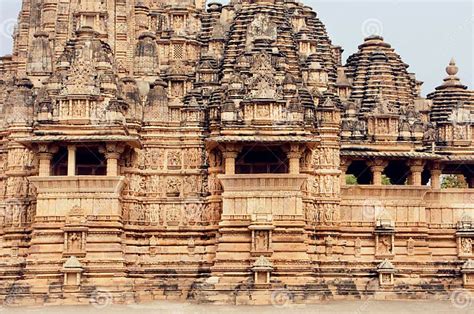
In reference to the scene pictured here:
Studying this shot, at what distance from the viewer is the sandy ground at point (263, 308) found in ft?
95.0

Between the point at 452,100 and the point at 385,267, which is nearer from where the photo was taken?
→ the point at 385,267

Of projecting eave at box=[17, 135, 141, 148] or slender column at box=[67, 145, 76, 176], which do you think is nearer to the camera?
projecting eave at box=[17, 135, 141, 148]

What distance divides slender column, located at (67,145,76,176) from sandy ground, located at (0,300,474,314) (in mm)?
4482

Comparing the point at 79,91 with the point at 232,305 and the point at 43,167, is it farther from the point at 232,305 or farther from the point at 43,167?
the point at 232,305

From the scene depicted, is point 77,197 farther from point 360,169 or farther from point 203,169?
point 360,169

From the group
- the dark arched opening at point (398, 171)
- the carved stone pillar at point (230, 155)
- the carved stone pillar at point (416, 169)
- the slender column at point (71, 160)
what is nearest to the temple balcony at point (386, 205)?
the carved stone pillar at point (416, 169)

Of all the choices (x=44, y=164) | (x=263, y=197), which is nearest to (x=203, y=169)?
(x=263, y=197)

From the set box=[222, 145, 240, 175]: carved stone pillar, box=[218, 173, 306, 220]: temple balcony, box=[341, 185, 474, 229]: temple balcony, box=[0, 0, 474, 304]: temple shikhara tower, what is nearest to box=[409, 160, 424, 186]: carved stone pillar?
box=[0, 0, 474, 304]: temple shikhara tower

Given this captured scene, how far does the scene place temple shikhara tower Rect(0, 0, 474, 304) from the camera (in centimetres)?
3219

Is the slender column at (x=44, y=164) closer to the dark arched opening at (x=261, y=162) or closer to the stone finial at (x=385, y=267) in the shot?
the dark arched opening at (x=261, y=162)

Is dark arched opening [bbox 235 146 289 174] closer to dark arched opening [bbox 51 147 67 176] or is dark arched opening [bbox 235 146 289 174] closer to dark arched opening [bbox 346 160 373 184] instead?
dark arched opening [bbox 346 160 373 184]

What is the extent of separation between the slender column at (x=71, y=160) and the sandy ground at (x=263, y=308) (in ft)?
14.7

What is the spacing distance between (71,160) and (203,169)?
181 inches

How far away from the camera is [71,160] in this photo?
32.5 metres
